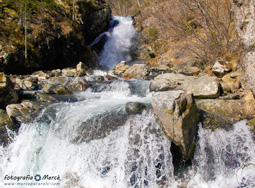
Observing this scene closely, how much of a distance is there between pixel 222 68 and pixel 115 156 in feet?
14.4

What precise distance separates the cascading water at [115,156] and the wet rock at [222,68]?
8.34ft

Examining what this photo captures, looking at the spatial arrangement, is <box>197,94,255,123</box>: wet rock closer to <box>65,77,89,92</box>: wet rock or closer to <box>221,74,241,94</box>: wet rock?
<box>221,74,241,94</box>: wet rock

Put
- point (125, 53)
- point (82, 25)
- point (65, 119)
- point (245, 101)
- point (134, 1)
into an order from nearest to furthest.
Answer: point (245, 101) < point (65, 119) < point (82, 25) < point (125, 53) < point (134, 1)

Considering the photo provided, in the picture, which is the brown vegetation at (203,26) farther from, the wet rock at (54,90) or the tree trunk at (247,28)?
the wet rock at (54,90)

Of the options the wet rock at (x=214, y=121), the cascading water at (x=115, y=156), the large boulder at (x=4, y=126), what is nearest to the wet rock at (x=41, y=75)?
the large boulder at (x=4, y=126)

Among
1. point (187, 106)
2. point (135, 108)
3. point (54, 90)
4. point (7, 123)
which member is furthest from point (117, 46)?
point (187, 106)

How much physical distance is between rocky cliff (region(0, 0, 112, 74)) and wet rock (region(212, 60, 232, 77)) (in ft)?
36.0

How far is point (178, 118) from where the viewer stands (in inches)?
117

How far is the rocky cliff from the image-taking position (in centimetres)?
1068

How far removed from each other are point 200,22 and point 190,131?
548 cm

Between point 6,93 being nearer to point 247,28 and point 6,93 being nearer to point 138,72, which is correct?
point 247,28

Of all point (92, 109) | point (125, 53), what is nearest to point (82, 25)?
point (125, 53)

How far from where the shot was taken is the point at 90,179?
130 inches

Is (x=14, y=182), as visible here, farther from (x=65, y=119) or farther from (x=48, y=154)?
(x=65, y=119)
